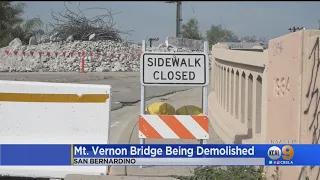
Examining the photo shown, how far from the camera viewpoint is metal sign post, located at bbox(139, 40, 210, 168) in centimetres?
603

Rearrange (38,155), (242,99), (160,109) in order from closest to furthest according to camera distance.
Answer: (38,155) < (160,109) < (242,99)

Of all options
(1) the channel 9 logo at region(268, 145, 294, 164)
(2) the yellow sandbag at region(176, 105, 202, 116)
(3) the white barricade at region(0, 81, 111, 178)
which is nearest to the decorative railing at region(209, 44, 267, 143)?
(2) the yellow sandbag at region(176, 105, 202, 116)

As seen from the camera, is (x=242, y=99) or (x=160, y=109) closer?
(x=160, y=109)

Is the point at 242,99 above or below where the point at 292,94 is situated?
below

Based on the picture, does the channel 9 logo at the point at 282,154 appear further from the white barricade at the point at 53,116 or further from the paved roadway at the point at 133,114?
the white barricade at the point at 53,116

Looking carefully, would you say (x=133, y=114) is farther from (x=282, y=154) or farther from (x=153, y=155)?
(x=282, y=154)

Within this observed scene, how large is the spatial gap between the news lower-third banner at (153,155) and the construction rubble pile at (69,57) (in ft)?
93.0

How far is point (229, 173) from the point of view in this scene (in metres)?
5.60

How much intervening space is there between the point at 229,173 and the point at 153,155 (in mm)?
1127

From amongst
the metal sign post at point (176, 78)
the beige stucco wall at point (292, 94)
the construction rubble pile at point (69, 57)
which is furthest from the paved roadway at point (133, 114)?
the construction rubble pile at point (69, 57)

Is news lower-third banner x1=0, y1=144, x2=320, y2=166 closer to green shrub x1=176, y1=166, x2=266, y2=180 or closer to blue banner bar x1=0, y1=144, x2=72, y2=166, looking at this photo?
blue banner bar x1=0, y1=144, x2=72, y2=166

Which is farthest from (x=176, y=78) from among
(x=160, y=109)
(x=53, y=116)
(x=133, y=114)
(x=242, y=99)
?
(x=133, y=114)

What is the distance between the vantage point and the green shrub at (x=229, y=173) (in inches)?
216

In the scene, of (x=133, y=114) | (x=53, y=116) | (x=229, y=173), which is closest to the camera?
(x=229, y=173)
